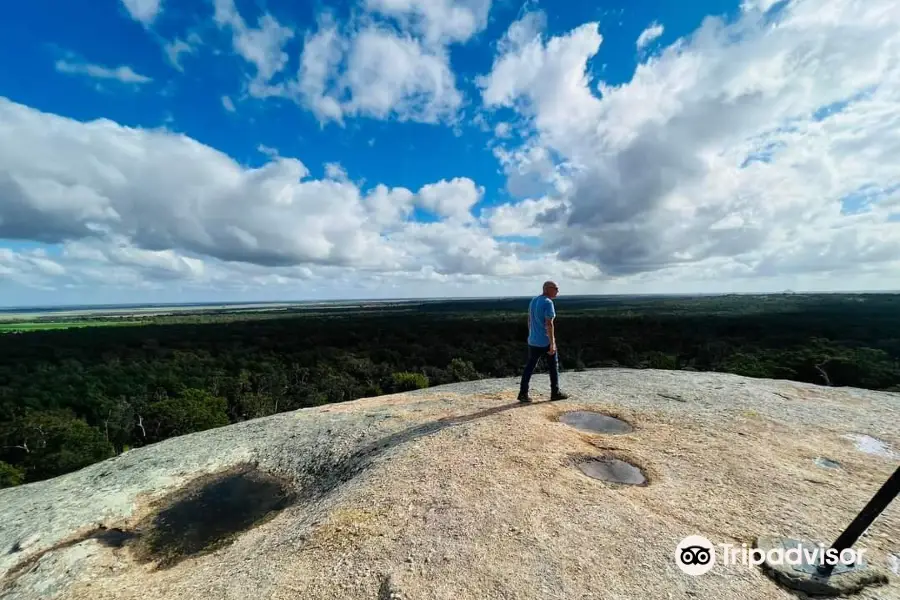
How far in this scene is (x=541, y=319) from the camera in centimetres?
888

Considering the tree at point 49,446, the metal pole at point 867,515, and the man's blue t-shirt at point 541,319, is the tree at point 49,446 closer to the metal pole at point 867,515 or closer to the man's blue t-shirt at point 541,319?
the man's blue t-shirt at point 541,319

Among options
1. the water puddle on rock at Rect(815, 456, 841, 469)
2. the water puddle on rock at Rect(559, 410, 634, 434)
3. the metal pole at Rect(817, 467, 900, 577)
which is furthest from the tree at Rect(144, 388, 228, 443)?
the metal pole at Rect(817, 467, 900, 577)

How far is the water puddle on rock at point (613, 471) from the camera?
20.5 feet

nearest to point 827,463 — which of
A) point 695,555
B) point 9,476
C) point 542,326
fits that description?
point 695,555

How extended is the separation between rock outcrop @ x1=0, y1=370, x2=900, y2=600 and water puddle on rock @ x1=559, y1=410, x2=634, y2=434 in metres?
0.07

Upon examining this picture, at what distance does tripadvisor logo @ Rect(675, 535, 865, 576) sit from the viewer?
438cm

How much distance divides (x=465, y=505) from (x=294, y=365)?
5796cm

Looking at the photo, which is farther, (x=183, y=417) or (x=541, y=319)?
(x=183, y=417)

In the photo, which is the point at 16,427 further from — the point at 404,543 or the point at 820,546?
the point at 820,546

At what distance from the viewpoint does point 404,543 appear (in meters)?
4.84

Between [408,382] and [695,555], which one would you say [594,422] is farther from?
[408,382]

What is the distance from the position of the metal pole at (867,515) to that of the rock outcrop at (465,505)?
45 cm

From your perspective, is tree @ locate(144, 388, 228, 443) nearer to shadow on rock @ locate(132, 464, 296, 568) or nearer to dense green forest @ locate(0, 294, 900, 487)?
dense green forest @ locate(0, 294, 900, 487)

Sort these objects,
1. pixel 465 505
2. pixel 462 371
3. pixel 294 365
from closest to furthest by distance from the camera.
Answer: pixel 465 505
pixel 462 371
pixel 294 365
